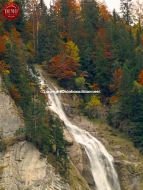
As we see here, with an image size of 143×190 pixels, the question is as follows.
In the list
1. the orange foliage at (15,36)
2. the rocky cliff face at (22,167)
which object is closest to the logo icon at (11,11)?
the orange foliage at (15,36)

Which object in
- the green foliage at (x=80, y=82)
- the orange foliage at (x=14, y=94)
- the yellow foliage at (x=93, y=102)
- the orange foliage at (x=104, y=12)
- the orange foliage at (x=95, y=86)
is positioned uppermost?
the orange foliage at (x=104, y=12)

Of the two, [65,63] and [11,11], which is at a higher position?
[11,11]

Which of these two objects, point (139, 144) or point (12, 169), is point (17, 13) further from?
point (12, 169)

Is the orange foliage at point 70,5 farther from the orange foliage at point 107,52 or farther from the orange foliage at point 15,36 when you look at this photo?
the orange foliage at point 15,36

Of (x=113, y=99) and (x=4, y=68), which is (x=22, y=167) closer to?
(x=4, y=68)

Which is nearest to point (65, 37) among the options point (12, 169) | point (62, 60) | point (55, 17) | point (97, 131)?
point (55, 17)

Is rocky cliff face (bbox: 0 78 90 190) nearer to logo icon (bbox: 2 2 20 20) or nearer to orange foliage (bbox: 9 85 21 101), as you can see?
orange foliage (bbox: 9 85 21 101)

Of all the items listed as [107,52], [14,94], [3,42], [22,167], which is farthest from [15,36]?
[22,167]
